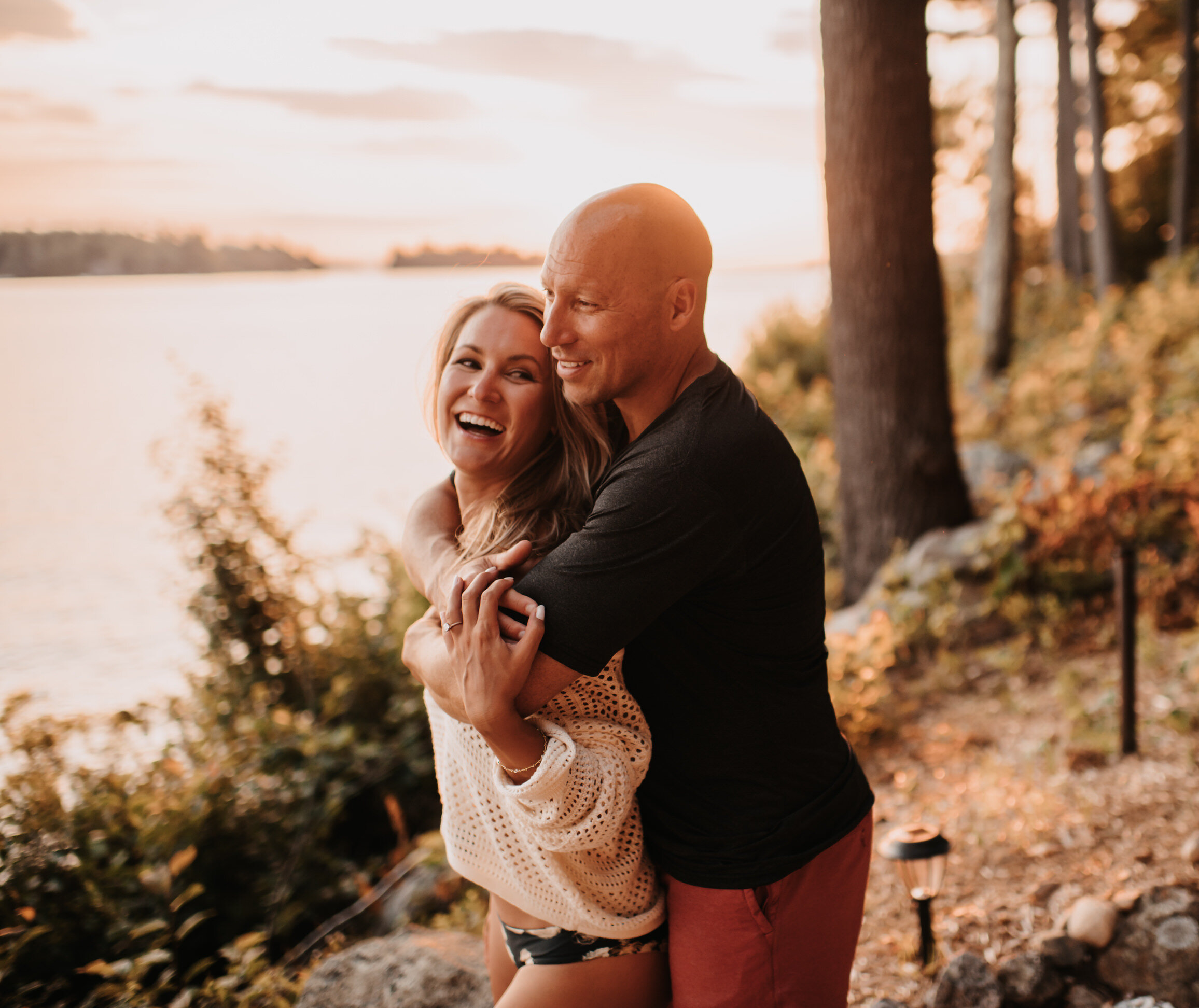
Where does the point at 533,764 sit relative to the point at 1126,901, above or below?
above

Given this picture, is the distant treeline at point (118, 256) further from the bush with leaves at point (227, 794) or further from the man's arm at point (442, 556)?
the man's arm at point (442, 556)

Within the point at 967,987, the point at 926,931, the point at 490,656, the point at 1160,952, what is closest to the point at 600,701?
the point at 490,656

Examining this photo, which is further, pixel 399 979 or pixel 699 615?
pixel 399 979

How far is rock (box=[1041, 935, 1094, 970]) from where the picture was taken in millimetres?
2633

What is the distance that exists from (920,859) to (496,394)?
6.23 feet

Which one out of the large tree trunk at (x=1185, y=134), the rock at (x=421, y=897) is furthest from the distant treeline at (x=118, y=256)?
the large tree trunk at (x=1185, y=134)

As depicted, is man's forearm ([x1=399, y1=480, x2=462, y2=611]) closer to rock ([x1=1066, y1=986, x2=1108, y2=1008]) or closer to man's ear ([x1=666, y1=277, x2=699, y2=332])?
man's ear ([x1=666, y1=277, x2=699, y2=332])

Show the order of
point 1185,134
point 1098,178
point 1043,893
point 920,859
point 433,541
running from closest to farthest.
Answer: point 433,541
point 920,859
point 1043,893
point 1098,178
point 1185,134

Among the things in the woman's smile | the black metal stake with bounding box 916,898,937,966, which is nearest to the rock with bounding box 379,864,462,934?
the black metal stake with bounding box 916,898,937,966

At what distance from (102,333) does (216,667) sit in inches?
1108

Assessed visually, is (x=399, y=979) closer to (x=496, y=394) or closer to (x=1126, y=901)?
(x=496, y=394)

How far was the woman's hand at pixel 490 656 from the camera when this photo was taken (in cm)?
146

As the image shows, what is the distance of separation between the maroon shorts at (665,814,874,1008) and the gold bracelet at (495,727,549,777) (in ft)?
1.52

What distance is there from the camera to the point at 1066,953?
2643 mm
